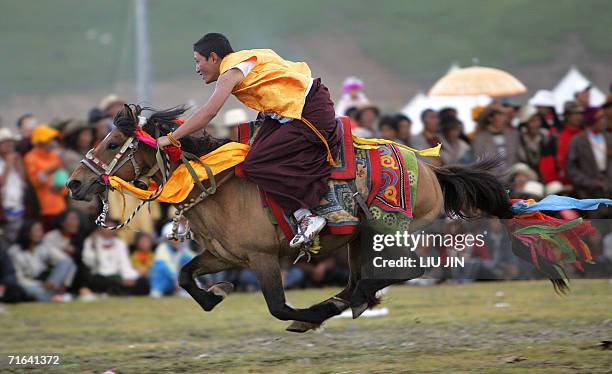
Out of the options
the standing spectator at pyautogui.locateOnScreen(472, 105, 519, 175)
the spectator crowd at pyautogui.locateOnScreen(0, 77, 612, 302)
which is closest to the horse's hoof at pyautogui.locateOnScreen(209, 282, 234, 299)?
the spectator crowd at pyautogui.locateOnScreen(0, 77, 612, 302)

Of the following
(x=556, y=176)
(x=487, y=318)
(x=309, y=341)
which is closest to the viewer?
(x=309, y=341)

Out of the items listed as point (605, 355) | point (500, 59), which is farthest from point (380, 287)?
point (500, 59)

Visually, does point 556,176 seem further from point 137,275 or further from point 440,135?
point 137,275

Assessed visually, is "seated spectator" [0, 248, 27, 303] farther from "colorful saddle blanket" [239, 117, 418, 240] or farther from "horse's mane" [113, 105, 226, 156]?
"colorful saddle blanket" [239, 117, 418, 240]

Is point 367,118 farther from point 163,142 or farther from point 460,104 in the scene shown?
point 163,142

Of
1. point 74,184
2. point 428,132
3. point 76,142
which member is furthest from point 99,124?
point 74,184

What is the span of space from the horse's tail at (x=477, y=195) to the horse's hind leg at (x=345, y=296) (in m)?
0.73

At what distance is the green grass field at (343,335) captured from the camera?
7.91 m

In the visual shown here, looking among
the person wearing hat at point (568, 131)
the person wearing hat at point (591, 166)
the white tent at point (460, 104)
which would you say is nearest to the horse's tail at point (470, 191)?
the person wearing hat at point (591, 166)

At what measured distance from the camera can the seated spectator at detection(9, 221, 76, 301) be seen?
40.1 feet

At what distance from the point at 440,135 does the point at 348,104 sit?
5.09 ft

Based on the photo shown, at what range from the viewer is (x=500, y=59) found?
590 inches

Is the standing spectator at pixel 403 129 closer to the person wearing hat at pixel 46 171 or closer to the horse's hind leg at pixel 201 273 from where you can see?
the person wearing hat at pixel 46 171

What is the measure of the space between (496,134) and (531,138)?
82cm
